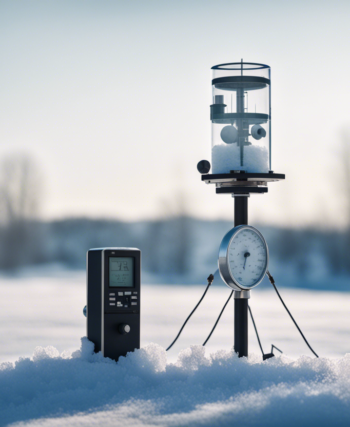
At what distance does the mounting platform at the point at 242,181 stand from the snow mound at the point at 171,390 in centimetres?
124

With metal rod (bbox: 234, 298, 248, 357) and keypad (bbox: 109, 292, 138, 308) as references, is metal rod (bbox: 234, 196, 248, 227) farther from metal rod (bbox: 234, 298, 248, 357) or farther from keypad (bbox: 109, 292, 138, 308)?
keypad (bbox: 109, 292, 138, 308)

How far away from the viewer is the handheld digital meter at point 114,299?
4812 mm

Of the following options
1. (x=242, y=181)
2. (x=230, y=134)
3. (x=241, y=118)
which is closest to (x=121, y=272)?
(x=242, y=181)

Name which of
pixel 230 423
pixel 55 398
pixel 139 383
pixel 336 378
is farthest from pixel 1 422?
pixel 336 378

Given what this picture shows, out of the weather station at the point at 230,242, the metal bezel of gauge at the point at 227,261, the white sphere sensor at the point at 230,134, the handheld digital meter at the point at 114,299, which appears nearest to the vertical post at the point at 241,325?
the weather station at the point at 230,242

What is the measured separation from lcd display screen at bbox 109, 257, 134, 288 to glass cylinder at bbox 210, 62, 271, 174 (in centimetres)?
101

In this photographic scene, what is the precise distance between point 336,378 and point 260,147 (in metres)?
1.81

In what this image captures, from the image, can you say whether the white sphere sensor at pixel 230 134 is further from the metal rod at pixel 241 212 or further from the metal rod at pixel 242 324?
the metal rod at pixel 242 324

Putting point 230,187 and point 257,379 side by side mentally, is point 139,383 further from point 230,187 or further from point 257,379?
point 230,187

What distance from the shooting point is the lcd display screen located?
16.0 feet

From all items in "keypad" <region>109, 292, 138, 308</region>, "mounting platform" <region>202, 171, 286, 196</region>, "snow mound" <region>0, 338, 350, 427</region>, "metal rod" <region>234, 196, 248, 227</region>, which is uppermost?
"mounting platform" <region>202, 171, 286, 196</region>

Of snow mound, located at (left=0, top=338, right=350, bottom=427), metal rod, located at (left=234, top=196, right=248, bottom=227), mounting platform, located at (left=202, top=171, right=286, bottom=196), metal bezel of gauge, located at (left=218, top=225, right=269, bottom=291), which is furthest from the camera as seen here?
metal rod, located at (left=234, top=196, right=248, bottom=227)

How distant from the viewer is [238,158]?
5141 mm

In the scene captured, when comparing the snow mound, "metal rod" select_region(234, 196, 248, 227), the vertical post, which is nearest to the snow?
"metal rod" select_region(234, 196, 248, 227)
